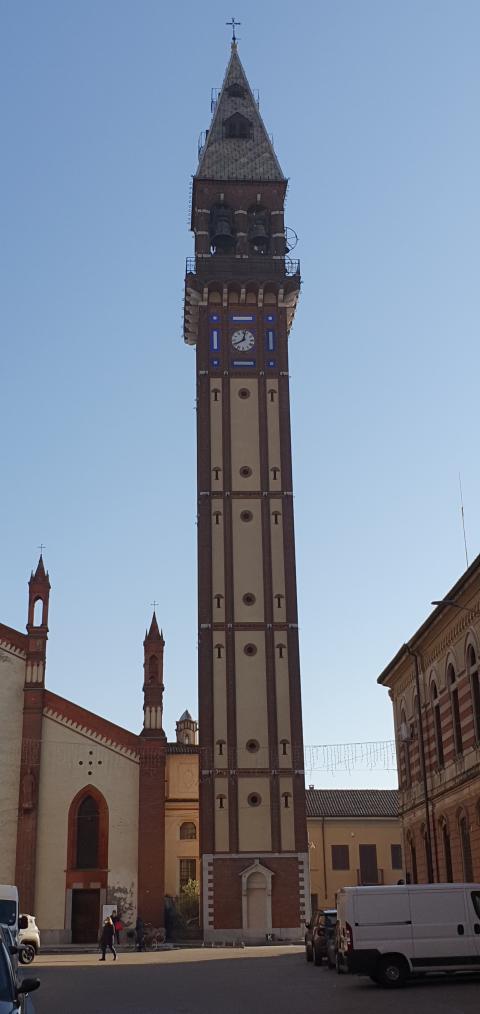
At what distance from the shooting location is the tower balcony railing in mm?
65875

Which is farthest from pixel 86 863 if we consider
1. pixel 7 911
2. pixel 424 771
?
pixel 7 911

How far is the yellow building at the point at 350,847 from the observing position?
78938 mm

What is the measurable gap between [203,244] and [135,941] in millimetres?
38440

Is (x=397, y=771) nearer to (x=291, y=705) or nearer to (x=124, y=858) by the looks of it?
→ (x=291, y=705)

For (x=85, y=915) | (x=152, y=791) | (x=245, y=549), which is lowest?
(x=85, y=915)

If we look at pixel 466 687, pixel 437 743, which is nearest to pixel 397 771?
pixel 437 743

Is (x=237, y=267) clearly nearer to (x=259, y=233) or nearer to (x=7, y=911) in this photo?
(x=259, y=233)

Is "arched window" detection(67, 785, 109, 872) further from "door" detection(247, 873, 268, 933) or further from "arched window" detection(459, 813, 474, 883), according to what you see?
"arched window" detection(459, 813, 474, 883)

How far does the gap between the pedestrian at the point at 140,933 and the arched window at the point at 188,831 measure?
16.2m

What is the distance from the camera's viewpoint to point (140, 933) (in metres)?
51.8

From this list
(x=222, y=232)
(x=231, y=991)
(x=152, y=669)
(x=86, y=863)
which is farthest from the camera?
(x=222, y=232)

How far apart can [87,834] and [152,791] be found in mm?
3778

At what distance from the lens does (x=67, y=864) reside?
181 feet

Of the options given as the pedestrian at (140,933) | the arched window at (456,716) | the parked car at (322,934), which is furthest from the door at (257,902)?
the parked car at (322,934)
